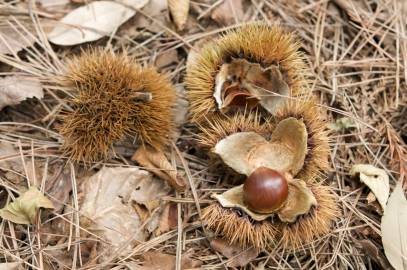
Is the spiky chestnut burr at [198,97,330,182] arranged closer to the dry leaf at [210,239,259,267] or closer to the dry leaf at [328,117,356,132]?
the dry leaf at [328,117,356,132]

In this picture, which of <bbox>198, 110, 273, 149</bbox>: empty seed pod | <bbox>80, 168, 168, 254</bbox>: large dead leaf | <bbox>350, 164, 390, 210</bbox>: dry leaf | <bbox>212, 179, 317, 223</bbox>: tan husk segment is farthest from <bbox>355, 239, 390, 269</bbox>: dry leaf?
<bbox>80, 168, 168, 254</bbox>: large dead leaf

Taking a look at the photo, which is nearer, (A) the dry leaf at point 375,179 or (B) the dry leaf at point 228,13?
(A) the dry leaf at point 375,179

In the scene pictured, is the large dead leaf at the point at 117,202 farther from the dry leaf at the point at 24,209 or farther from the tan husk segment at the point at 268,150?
the tan husk segment at the point at 268,150

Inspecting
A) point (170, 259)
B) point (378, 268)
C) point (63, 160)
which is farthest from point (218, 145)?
point (378, 268)

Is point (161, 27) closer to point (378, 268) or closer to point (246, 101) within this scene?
point (246, 101)

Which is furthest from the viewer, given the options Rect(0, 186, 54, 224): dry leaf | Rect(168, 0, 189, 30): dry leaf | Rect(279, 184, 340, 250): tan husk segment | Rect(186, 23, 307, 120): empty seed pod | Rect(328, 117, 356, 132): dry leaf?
Rect(168, 0, 189, 30): dry leaf

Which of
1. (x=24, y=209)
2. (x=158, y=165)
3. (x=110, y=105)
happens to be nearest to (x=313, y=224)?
(x=158, y=165)

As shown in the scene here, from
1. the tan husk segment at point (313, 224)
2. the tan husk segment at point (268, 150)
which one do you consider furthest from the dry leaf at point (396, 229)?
the tan husk segment at point (268, 150)
